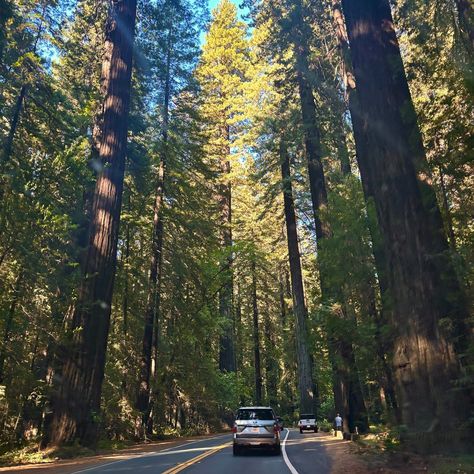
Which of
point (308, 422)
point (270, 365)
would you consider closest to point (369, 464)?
point (308, 422)

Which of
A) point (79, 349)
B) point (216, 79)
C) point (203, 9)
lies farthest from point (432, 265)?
point (216, 79)

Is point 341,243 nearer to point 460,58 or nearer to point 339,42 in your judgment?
point 460,58

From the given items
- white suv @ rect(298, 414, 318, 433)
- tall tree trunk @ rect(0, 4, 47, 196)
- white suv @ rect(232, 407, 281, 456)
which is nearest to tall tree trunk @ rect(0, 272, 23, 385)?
tall tree trunk @ rect(0, 4, 47, 196)

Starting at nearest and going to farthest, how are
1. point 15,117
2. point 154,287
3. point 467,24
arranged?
point 467,24 → point 15,117 → point 154,287

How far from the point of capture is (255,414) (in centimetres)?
1580

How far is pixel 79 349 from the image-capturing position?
14.2m

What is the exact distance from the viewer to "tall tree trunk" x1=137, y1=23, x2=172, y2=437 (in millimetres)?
22297

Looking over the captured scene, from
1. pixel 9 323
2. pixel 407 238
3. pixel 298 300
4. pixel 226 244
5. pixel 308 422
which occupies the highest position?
pixel 226 244

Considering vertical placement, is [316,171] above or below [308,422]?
above

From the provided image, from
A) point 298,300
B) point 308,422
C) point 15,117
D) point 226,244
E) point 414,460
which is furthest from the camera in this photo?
point 226,244

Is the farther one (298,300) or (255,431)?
(298,300)

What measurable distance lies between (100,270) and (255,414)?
7.00 metres

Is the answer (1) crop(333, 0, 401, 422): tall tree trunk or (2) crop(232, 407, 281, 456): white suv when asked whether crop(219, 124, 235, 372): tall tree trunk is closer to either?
(2) crop(232, 407, 281, 456): white suv

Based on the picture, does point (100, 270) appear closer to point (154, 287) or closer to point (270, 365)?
point (154, 287)
